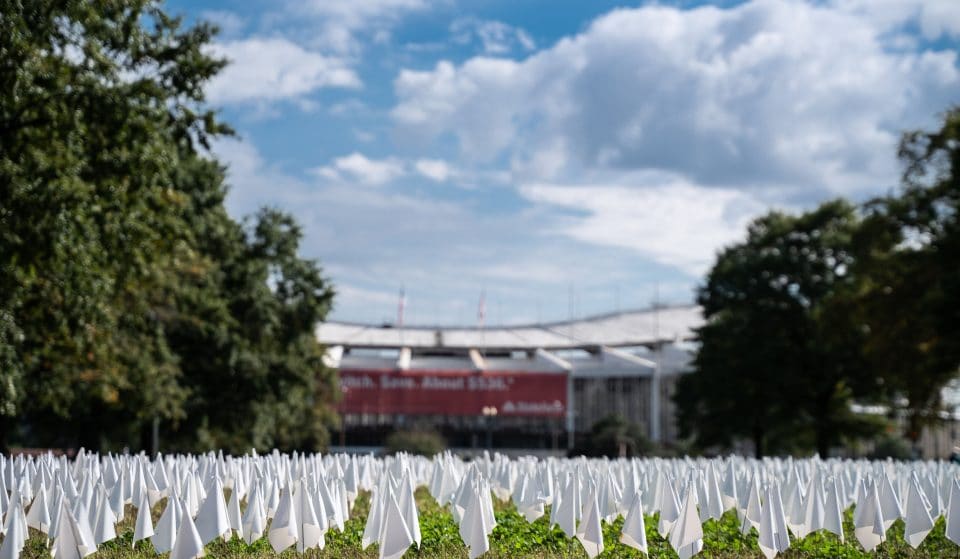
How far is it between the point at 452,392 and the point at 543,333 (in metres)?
24.2

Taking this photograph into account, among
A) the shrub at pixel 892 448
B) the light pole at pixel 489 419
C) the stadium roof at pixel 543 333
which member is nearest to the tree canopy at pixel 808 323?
the shrub at pixel 892 448

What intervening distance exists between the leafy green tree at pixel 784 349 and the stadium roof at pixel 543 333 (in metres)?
60.9

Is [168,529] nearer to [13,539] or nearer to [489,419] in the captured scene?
[13,539]

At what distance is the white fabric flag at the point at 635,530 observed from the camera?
38.9 ft

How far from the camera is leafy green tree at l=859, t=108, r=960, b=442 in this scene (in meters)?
27.1

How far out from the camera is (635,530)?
11898mm

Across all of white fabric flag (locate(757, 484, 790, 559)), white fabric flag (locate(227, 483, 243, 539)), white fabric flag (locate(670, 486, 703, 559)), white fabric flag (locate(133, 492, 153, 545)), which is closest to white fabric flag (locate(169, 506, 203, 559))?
white fabric flag (locate(133, 492, 153, 545))

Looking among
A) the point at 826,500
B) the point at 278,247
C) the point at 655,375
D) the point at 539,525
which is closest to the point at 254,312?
the point at 278,247

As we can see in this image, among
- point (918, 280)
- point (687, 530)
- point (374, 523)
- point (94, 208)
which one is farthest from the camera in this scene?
point (918, 280)

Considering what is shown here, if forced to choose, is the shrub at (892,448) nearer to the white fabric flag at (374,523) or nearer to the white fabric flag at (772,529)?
the white fabric flag at (772,529)

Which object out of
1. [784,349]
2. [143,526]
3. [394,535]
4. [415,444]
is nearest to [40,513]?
[143,526]

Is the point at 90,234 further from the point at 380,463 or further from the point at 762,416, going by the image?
the point at 762,416

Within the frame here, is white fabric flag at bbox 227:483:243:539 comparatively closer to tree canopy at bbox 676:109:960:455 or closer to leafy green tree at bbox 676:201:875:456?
tree canopy at bbox 676:109:960:455

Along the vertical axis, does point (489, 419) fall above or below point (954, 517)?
above
